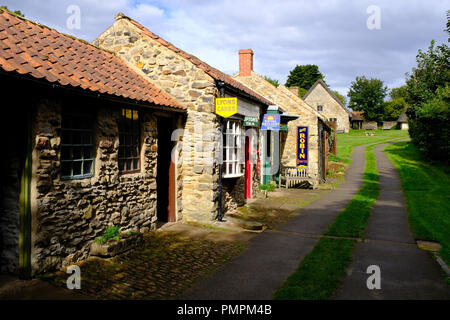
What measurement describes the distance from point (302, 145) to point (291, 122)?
173cm

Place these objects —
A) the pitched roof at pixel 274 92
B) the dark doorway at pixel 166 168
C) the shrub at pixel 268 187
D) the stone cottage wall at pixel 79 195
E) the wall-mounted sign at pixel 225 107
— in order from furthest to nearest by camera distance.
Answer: the pitched roof at pixel 274 92
the shrub at pixel 268 187
the dark doorway at pixel 166 168
the wall-mounted sign at pixel 225 107
the stone cottage wall at pixel 79 195

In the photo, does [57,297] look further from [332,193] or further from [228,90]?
[332,193]

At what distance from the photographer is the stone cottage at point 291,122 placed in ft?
62.1

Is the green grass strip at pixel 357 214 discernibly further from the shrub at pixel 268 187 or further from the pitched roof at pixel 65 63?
the pitched roof at pixel 65 63

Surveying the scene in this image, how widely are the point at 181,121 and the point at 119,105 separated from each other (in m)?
2.59

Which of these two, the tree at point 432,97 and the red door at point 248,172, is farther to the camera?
the tree at point 432,97

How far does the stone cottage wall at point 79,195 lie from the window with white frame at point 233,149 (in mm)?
2979

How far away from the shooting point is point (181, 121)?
32.0ft

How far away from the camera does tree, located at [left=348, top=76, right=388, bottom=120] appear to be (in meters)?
65.2

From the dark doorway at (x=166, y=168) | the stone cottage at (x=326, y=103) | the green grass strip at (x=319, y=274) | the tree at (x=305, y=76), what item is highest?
the tree at (x=305, y=76)

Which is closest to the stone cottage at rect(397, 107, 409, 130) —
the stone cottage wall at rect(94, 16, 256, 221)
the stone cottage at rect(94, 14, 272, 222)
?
the stone cottage at rect(94, 14, 272, 222)

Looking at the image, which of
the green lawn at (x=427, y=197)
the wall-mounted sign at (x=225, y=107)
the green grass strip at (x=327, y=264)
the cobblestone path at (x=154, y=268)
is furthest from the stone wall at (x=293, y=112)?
the cobblestone path at (x=154, y=268)

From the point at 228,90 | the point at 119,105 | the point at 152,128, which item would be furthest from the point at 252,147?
the point at 119,105

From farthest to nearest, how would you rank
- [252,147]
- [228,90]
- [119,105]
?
[252,147]
[228,90]
[119,105]
